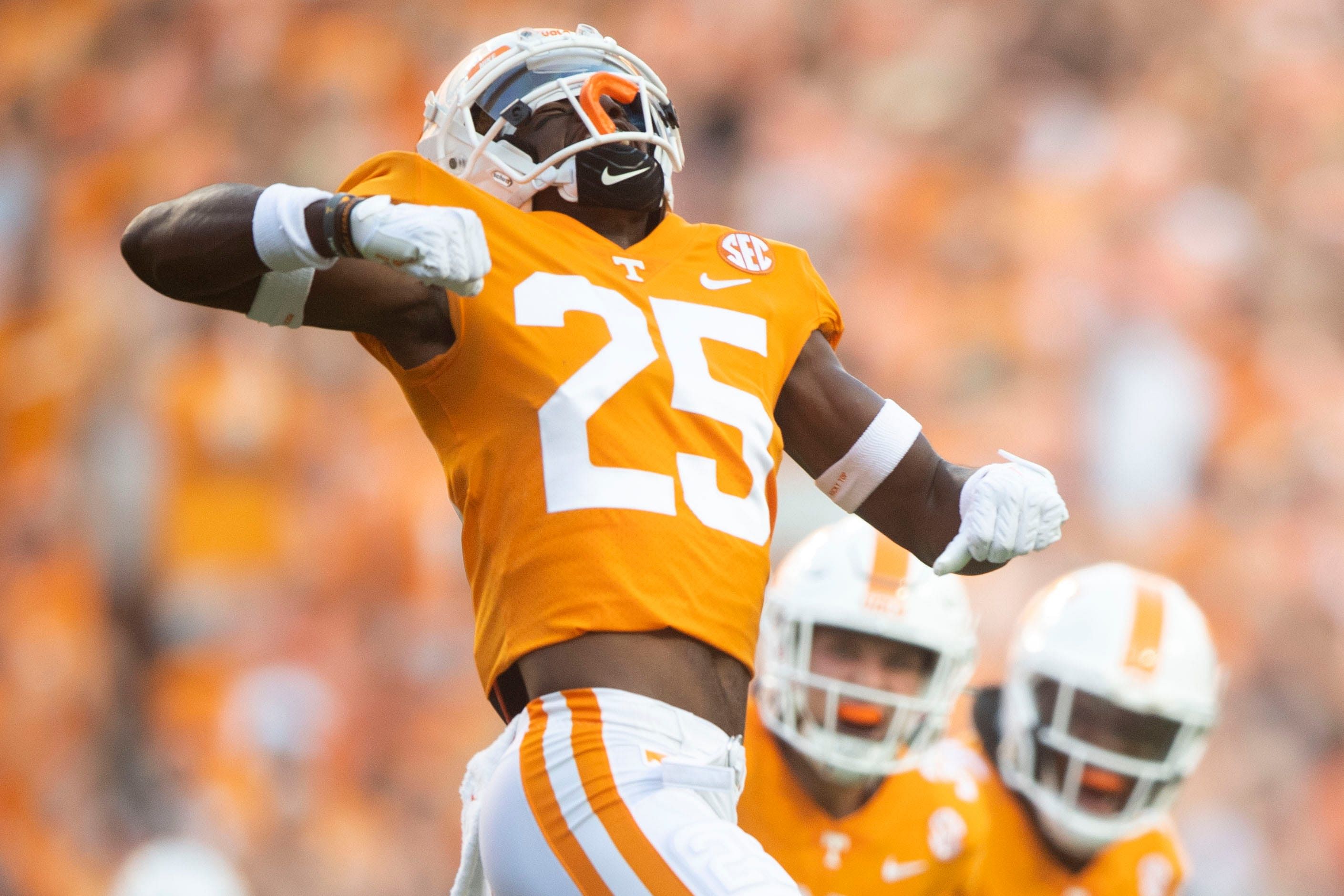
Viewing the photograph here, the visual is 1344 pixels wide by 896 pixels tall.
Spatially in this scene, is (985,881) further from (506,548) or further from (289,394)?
(289,394)

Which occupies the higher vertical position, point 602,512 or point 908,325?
point 602,512

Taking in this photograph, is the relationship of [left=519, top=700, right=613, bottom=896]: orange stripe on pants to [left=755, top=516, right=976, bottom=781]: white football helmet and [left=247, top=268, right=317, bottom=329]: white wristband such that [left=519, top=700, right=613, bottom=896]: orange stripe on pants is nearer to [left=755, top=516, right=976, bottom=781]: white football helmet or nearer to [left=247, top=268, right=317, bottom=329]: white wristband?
[left=247, top=268, right=317, bottom=329]: white wristband

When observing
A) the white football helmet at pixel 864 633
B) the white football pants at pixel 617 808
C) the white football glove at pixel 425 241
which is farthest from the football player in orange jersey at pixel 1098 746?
the white football glove at pixel 425 241

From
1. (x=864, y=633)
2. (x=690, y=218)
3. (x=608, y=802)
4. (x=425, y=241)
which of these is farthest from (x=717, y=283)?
(x=690, y=218)

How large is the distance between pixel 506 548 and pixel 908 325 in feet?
17.8

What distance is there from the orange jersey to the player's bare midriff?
1861 millimetres

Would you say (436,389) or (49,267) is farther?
(49,267)

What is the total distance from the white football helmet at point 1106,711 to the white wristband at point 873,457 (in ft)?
4.75

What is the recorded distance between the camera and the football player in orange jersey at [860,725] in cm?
373

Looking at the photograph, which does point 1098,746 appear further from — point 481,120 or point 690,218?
point 690,218

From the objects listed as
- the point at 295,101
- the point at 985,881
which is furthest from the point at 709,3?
the point at 985,881

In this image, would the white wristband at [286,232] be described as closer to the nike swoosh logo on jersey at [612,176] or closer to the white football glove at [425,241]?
the white football glove at [425,241]

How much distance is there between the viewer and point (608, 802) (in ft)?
7.30

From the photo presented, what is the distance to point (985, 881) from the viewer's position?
4027 mm
